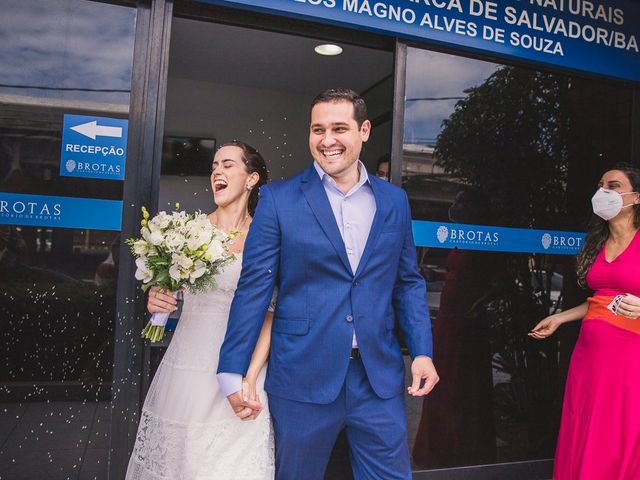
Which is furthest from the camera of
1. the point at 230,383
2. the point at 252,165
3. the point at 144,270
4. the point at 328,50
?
the point at 328,50

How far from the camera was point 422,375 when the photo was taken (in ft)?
7.40

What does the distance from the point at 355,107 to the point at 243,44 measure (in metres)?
2.75

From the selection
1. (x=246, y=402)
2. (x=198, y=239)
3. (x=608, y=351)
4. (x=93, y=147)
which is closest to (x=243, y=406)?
A: (x=246, y=402)

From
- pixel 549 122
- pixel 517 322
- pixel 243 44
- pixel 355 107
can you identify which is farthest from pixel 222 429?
pixel 243 44

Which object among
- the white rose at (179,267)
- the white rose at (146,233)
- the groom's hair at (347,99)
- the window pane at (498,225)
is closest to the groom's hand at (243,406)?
the white rose at (179,267)

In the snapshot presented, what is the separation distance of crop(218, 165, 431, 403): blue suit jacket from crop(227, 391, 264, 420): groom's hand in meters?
0.11

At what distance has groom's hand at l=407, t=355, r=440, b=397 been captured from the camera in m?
2.23

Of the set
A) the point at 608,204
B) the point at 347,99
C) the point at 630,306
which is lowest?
the point at 630,306

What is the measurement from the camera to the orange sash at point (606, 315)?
2.99m

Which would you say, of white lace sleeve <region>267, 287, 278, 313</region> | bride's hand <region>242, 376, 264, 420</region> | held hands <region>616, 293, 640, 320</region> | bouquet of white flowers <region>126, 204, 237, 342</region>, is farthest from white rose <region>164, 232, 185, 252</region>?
held hands <region>616, 293, 640, 320</region>

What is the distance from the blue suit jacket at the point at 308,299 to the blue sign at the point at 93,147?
1122 mm

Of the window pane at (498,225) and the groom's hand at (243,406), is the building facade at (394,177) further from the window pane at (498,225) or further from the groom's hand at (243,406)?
the groom's hand at (243,406)

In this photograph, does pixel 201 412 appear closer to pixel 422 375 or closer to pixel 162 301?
pixel 162 301

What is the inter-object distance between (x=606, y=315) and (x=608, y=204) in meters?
0.63
